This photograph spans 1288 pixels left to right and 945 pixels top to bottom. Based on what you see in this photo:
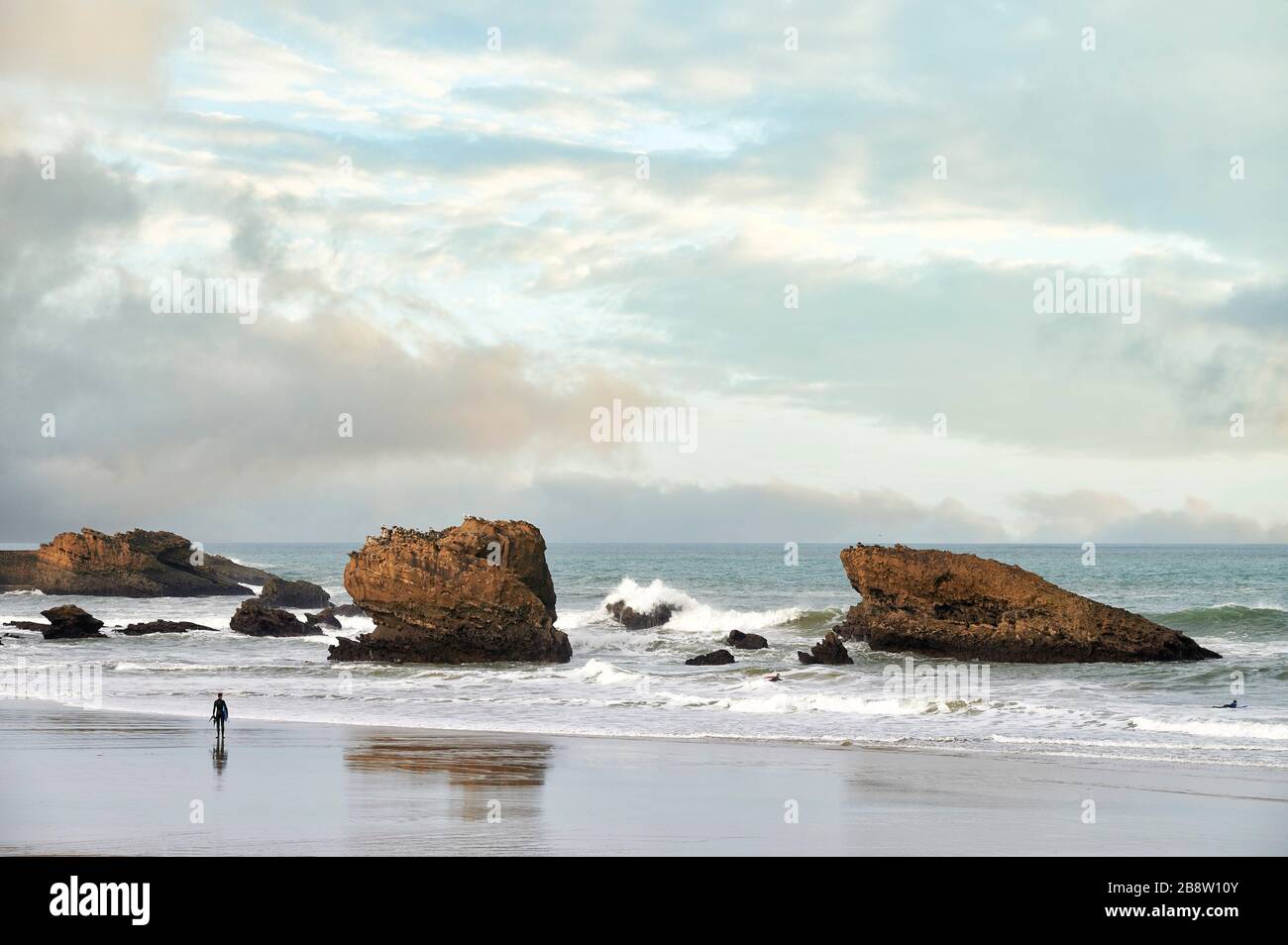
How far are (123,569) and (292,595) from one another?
20936 mm

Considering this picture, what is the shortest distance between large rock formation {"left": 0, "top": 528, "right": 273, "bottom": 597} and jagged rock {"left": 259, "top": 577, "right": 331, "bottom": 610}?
55.8 ft

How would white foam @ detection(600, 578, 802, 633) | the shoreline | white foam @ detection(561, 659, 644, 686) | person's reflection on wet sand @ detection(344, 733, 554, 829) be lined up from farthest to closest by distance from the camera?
white foam @ detection(600, 578, 802, 633) → white foam @ detection(561, 659, 644, 686) → the shoreline → person's reflection on wet sand @ detection(344, 733, 554, 829)

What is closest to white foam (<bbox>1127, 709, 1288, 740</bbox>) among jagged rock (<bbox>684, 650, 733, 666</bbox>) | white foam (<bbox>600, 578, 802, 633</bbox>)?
jagged rock (<bbox>684, 650, 733, 666</bbox>)

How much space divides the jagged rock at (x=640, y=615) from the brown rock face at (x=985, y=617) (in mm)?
19322

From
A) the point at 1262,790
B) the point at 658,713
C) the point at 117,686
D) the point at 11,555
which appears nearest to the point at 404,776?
the point at 658,713

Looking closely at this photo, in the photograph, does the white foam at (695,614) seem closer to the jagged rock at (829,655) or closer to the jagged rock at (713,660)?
the jagged rock at (713,660)

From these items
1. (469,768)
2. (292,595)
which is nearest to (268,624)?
(292,595)

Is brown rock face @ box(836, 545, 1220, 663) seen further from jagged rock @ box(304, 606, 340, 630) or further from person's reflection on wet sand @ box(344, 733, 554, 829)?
jagged rock @ box(304, 606, 340, 630)

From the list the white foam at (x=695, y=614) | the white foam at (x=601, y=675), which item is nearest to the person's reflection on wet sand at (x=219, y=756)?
the white foam at (x=601, y=675)

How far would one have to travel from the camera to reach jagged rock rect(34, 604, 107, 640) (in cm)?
5159

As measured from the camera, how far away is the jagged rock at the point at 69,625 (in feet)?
169

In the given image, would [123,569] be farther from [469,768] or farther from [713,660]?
[469,768]
